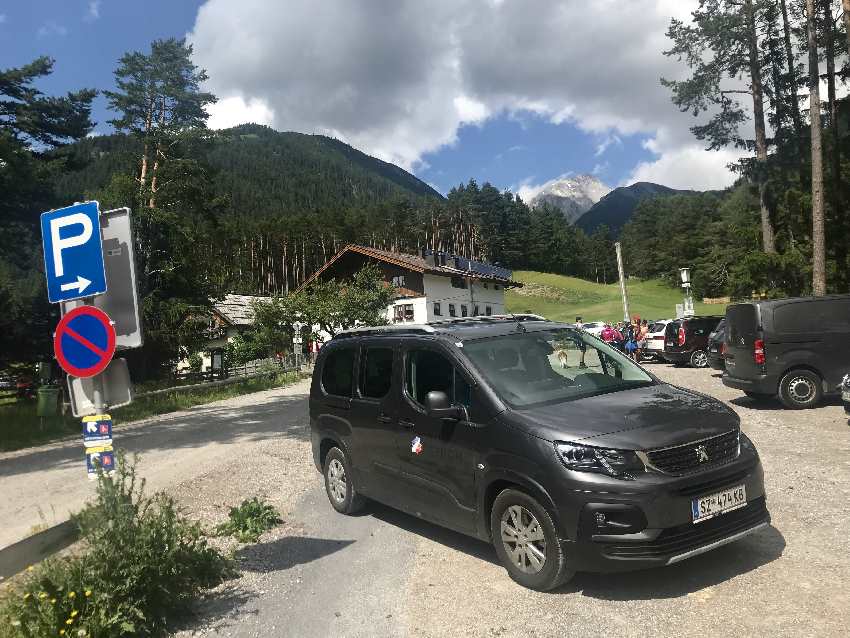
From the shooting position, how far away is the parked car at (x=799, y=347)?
1166 centimetres

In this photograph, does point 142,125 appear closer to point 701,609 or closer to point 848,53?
point 848,53

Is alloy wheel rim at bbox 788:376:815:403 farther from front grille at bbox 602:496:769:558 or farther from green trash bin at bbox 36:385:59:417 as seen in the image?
green trash bin at bbox 36:385:59:417

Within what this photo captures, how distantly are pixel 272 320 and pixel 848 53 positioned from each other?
33.5 metres

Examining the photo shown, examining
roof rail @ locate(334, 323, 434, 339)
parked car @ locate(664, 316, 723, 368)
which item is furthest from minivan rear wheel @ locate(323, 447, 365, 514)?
parked car @ locate(664, 316, 723, 368)

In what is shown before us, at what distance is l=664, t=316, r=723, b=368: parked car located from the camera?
23109 mm

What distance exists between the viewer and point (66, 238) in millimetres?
5129

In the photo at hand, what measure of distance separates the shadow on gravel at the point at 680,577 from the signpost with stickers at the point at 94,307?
142 inches

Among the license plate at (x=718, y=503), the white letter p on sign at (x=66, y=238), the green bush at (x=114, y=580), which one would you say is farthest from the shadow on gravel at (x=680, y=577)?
the white letter p on sign at (x=66, y=238)

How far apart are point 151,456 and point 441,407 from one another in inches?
327

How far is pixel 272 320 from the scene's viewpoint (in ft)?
141

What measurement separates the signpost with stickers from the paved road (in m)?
1.39

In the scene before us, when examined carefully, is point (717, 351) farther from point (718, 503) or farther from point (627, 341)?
point (718, 503)

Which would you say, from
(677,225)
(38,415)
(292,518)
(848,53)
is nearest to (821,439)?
(292,518)

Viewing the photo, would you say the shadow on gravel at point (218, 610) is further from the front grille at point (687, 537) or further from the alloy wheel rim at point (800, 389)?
the alloy wheel rim at point (800, 389)
